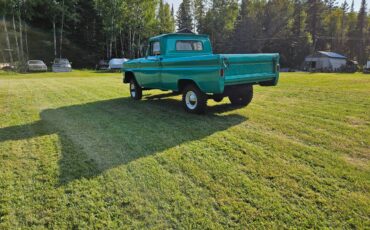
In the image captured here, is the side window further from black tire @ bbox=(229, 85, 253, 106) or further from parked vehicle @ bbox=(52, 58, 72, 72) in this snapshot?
parked vehicle @ bbox=(52, 58, 72, 72)

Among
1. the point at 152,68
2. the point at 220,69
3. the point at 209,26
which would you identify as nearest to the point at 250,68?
the point at 220,69

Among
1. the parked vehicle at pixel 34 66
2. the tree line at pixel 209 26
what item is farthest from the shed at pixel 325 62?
the parked vehicle at pixel 34 66

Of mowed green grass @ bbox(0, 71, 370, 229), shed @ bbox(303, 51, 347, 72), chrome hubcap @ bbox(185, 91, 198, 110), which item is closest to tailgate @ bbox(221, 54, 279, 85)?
mowed green grass @ bbox(0, 71, 370, 229)

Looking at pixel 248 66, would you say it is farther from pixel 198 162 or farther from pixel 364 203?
pixel 364 203

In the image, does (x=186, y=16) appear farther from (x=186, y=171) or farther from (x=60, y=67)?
(x=186, y=171)

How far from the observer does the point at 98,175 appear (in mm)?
3465

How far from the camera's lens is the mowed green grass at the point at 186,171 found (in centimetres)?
265

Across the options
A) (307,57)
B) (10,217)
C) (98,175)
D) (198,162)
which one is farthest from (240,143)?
(307,57)

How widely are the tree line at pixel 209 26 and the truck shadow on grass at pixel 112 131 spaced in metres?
28.6

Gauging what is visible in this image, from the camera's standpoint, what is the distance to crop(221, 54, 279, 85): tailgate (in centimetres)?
590

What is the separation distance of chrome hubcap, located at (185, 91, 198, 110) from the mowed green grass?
321 mm

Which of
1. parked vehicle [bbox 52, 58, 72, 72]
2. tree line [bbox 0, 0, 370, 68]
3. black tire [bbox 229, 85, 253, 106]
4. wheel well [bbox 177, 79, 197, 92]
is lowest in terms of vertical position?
black tire [bbox 229, 85, 253, 106]

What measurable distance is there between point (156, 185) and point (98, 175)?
2.64 feet

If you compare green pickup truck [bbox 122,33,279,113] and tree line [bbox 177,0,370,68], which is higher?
tree line [bbox 177,0,370,68]
